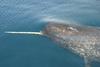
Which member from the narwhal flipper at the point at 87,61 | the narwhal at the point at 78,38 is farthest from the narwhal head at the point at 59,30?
the narwhal flipper at the point at 87,61

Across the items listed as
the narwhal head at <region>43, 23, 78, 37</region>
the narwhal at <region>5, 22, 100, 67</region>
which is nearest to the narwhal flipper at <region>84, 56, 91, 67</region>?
the narwhal at <region>5, 22, 100, 67</region>

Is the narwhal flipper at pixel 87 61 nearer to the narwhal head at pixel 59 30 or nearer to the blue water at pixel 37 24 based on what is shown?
the blue water at pixel 37 24

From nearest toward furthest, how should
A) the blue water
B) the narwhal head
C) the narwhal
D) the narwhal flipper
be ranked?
1. the narwhal flipper
2. the blue water
3. the narwhal
4. the narwhal head

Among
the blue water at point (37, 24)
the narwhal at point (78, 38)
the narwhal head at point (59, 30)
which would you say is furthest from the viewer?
the narwhal head at point (59, 30)

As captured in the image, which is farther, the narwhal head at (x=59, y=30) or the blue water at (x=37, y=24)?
the narwhal head at (x=59, y=30)

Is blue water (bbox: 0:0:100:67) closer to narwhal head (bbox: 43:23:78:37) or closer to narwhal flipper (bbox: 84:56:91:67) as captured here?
narwhal flipper (bbox: 84:56:91:67)

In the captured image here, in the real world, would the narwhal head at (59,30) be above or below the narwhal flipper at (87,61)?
above

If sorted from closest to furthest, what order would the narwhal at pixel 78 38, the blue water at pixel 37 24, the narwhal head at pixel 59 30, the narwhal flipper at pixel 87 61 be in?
the narwhal flipper at pixel 87 61, the blue water at pixel 37 24, the narwhal at pixel 78 38, the narwhal head at pixel 59 30
